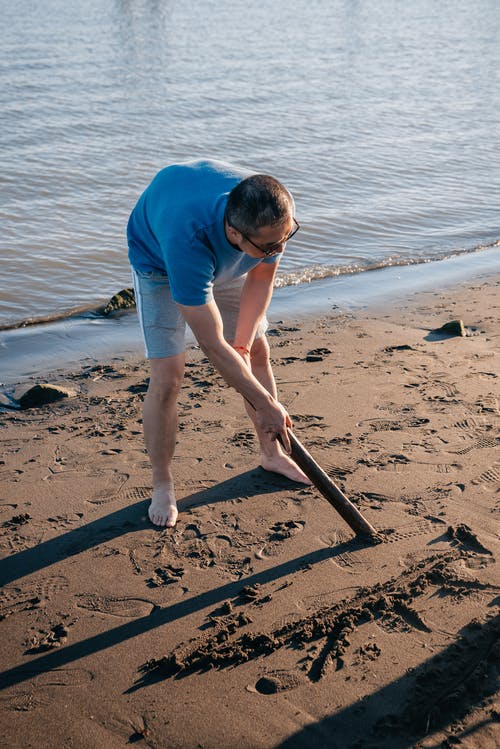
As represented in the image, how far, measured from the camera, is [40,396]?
4789mm

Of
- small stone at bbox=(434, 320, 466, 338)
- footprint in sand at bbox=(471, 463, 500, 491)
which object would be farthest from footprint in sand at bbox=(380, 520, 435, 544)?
small stone at bbox=(434, 320, 466, 338)

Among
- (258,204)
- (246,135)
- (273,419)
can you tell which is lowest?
(273,419)

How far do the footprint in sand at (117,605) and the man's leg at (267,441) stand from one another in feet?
3.51

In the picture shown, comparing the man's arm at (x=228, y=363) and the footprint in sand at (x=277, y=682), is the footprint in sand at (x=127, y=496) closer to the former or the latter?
the man's arm at (x=228, y=363)

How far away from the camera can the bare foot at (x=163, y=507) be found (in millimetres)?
3518

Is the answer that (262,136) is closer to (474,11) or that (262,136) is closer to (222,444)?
(222,444)

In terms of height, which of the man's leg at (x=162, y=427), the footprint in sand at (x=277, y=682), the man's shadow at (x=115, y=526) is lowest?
the footprint in sand at (x=277, y=682)

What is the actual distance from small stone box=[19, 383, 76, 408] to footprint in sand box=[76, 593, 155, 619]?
1.94m

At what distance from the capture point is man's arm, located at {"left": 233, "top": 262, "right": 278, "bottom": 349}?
3402 mm

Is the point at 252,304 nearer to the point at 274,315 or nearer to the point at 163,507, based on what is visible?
the point at 163,507

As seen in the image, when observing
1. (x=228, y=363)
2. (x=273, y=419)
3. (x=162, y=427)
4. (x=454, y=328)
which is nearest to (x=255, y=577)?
(x=273, y=419)

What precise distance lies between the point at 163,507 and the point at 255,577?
23.2 inches

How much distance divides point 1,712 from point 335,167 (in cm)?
1004

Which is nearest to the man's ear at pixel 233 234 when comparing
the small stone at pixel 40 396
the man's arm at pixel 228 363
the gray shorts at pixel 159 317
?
the man's arm at pixel 228 363
